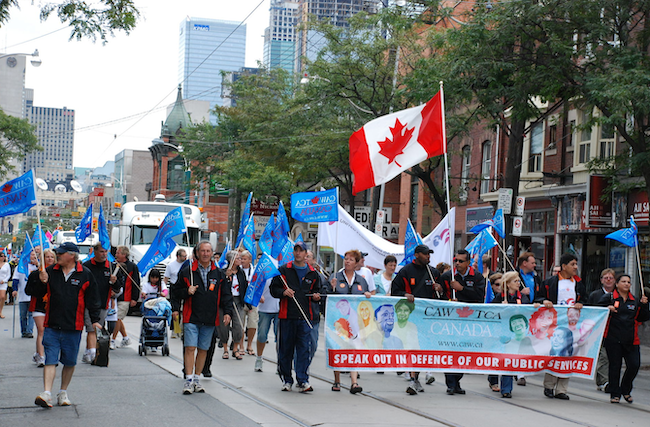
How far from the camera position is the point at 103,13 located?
12.8 m

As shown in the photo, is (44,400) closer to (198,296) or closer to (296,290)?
(198,296)

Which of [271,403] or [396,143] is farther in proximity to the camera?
[396,143]

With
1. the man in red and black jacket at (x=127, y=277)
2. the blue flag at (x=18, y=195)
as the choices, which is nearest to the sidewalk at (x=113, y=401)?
the man in red and black jacket at (x=127, y=277)

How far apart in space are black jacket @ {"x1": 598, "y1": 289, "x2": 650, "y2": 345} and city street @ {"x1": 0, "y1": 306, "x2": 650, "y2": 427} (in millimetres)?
829

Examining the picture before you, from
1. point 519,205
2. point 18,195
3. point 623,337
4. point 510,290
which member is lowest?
point 623,337

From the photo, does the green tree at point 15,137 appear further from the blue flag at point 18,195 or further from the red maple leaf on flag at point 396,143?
the red maple leaf on flag at point 396,143

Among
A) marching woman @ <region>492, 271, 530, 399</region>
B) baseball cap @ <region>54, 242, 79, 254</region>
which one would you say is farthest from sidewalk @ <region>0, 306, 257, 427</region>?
marching woman @ <region>492, 271, 530, 399</region>

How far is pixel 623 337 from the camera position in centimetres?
1058

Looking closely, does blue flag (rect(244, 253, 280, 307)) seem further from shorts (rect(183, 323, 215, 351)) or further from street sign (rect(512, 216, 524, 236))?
street sign (rect(512, 216, 524, 236))

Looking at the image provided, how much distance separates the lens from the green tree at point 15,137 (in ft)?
135

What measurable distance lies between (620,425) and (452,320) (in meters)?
2.41

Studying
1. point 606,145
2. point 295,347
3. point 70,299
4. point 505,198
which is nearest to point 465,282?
point 295,347

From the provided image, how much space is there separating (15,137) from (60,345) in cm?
3572

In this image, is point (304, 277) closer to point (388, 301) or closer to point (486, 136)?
point (388, 301)
